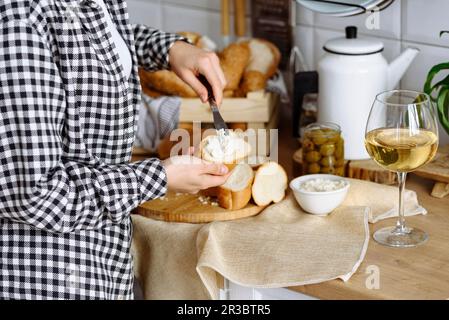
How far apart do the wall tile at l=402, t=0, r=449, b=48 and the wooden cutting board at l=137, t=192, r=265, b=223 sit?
47 cm

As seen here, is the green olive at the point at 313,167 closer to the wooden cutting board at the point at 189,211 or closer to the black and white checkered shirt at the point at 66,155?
the wooden cutting board at the point at 189,211

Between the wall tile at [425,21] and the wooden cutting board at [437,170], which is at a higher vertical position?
the wall tile at [425,21]

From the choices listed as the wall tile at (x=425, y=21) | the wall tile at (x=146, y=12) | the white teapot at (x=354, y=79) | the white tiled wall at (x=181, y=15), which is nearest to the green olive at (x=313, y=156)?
the white teapot at (x=354, y=79)

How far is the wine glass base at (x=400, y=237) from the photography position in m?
1.30

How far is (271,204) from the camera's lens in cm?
146

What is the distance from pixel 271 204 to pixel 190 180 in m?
0.23

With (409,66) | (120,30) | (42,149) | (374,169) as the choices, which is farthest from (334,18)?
(42,149)

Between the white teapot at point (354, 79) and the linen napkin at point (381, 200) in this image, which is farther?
the white teapot at point (354, 79)

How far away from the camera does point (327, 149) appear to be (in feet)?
4.84

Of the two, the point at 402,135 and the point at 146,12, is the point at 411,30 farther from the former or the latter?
the point at 146,12

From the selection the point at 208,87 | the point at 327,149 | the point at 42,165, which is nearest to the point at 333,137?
the point at 327,149

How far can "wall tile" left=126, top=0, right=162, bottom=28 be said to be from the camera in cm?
214

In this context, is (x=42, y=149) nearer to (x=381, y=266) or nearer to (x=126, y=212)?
(x=126, y=212)

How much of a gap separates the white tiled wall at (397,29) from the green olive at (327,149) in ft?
0.90
